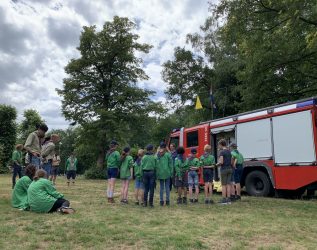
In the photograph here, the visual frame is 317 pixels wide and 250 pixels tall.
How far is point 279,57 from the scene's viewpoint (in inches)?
758

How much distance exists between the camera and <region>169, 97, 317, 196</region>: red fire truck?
11.9 metres

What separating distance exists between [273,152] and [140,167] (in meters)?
4.98

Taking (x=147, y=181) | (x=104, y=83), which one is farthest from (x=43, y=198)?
(x=104, y=83)

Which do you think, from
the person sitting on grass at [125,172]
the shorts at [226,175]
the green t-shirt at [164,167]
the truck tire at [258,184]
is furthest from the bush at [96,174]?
the green t-shirt at [164,167]

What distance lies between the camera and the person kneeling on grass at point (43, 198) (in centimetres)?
824

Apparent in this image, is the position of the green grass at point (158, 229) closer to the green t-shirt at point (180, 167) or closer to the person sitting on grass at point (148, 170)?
the person sitting on grass at point (148, 170)

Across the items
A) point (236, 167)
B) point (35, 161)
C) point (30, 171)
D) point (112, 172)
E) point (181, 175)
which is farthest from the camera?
point (236, 167)

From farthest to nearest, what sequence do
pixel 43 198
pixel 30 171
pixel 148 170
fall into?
pixel 148 170 < pixel 30 171 < pixel 43 198

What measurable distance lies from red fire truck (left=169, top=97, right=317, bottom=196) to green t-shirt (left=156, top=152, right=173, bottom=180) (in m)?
4.28

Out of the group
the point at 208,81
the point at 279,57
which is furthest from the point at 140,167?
the point at 208,81

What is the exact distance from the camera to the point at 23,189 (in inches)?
359

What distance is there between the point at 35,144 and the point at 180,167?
13.8 ft

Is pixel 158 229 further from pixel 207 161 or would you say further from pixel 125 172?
pixel 207 161

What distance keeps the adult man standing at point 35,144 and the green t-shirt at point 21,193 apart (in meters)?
0.70
